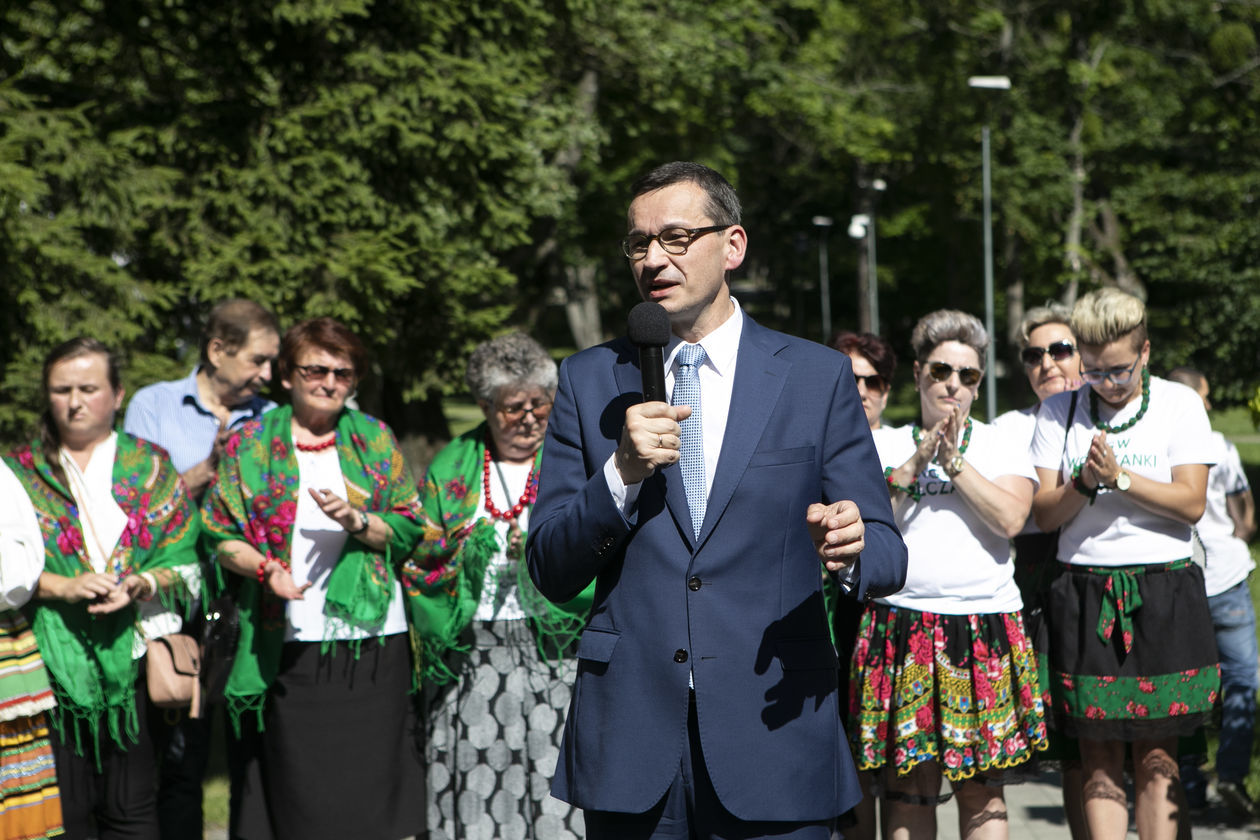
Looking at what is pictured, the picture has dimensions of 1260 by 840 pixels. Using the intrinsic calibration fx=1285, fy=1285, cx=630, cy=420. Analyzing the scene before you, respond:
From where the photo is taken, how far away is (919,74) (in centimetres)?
2870

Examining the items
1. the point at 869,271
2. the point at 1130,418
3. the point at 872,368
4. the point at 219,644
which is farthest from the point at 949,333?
the point at 869,271

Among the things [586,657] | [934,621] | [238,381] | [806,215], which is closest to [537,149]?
[238,381]

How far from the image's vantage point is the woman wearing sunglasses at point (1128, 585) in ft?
14.4

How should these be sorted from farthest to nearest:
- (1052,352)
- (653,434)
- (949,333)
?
1. (1052,352)
2. (949,333)
3. (653,434)

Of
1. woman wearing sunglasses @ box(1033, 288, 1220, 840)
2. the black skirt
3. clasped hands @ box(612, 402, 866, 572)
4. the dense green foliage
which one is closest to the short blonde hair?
woman wearing sunglasses @ box(1033, 288, 1220, 840)

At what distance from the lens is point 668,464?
246 cm

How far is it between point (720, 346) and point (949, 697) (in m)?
1.92

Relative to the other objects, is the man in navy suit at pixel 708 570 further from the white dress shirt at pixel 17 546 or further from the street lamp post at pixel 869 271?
the street lamp post at pixel 869 271

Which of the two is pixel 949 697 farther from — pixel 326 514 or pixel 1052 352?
pixel 326 514

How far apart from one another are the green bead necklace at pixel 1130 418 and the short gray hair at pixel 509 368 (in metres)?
1.92

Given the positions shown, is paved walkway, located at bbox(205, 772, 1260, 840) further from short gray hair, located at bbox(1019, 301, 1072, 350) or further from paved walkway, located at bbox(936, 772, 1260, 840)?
short gray hair, located at bbox(1019, 301, 1072, 350)

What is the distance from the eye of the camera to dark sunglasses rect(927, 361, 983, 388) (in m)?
4.52

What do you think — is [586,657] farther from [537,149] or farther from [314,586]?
[537,149]

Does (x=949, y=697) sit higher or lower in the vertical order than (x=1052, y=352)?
lower
